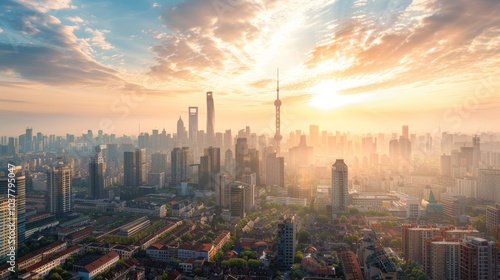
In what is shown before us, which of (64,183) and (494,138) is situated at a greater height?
(494,138)

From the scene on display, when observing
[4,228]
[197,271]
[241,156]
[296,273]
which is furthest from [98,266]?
[241,156]

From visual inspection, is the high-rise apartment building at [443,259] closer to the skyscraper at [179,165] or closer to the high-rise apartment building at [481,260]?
the high-rise apartment building at [481,260]

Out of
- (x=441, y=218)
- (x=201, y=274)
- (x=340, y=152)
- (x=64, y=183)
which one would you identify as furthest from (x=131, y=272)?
(x=340, y=152)

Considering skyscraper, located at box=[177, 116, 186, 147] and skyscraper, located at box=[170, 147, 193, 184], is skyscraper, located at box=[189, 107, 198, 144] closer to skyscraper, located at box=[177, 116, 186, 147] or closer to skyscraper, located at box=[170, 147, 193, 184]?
skyscraper, located at box=[177, 116, 186, 147]

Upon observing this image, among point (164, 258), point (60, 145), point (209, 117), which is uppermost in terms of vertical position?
point (209, 117)

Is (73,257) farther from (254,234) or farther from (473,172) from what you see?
(473,172)

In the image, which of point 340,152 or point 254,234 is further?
point 340,152
